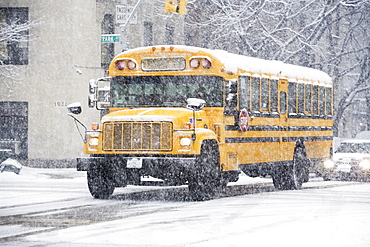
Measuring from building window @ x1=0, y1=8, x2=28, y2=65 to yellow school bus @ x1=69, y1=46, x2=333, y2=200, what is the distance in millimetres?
17593

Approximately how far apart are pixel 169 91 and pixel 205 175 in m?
1.92

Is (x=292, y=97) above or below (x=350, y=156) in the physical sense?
above

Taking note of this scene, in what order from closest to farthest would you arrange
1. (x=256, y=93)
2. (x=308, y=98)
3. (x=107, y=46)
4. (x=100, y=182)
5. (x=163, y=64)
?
(x=100, y=182) → (x=163, y=64) → (x=256, y=93) → (x=308, y=98) → (x=107, y=46)

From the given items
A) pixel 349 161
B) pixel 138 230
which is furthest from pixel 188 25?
pixel 138 230

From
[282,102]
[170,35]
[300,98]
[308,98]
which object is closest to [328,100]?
[308,98]

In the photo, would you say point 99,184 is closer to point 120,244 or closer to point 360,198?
point 360,198

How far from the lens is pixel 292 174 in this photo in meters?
21.0

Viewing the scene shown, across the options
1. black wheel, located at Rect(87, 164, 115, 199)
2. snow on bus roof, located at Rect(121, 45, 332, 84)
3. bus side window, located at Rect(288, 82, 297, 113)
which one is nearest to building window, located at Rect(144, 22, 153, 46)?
snow on bus roof, located at Rect(121, 45, 332, 84)

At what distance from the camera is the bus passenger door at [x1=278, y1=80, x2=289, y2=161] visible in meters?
20.1

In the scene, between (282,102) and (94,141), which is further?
(282,102)

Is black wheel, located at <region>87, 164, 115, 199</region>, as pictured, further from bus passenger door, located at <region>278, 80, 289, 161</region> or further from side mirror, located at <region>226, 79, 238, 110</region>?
bus passenger door, located at <region>278, 80, 289, 161</region>

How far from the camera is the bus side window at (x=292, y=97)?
20.7 meters

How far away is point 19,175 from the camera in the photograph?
25609mm

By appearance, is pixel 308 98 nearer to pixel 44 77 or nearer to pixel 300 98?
pixel 300 98
